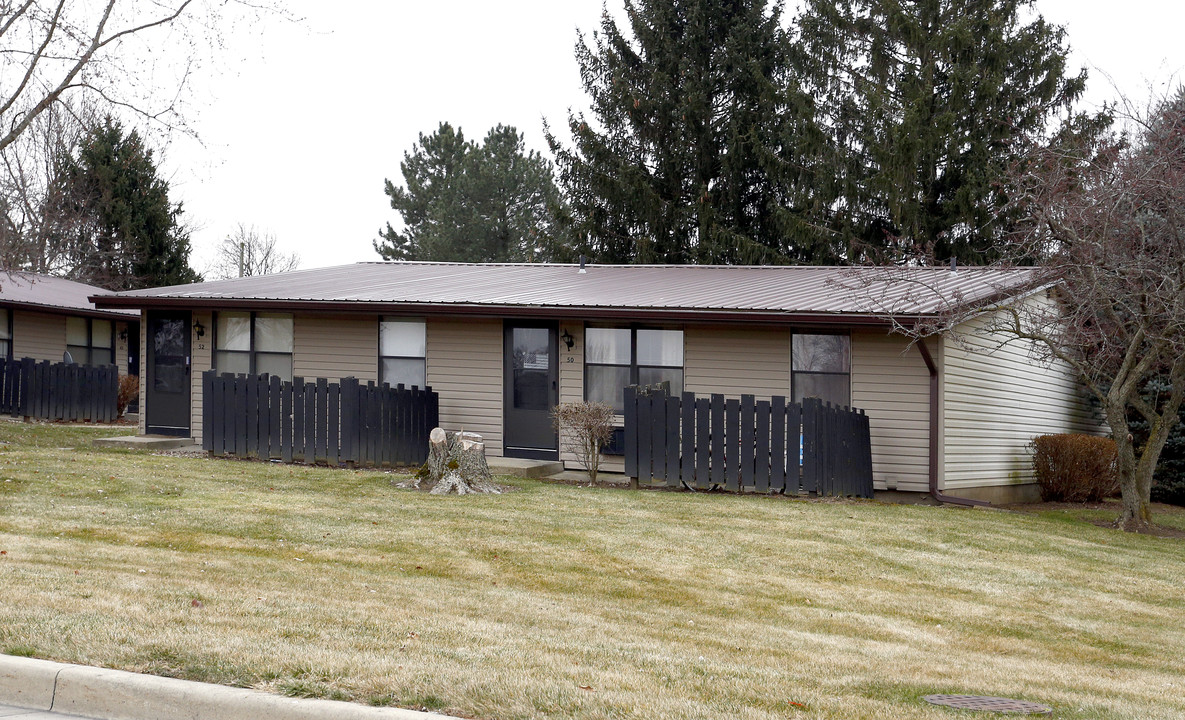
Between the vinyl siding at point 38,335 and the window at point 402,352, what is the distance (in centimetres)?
1253

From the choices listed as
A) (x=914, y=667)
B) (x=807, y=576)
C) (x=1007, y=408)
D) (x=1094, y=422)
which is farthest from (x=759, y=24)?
(x=914, y=667)

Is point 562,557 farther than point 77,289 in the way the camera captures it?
No

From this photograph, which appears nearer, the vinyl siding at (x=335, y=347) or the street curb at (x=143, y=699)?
the street curb at (x=143, y=699)

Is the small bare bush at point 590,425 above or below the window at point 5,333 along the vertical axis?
below

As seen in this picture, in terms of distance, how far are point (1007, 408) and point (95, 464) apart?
1354 centimetres

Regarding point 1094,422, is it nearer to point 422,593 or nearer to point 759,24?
point 759,24

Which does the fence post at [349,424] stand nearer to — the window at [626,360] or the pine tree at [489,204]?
the window at [626,360]

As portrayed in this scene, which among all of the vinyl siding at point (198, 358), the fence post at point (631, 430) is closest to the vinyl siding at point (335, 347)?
the vinyl siding at point (198, 358)

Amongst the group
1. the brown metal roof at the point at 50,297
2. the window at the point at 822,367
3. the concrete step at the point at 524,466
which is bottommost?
the concrete step at the point at 524,466

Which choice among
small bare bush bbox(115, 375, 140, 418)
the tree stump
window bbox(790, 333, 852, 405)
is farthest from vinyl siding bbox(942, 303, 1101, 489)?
small bare bush bbox(115, 375, 140, 418)

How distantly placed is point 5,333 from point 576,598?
22.8 meters

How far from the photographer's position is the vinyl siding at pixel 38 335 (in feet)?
87.6

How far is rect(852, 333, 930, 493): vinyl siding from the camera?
51.6 feet

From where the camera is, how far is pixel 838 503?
14.4 m
